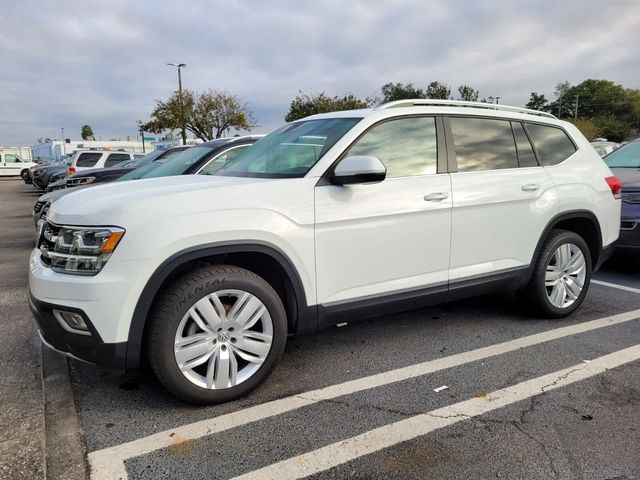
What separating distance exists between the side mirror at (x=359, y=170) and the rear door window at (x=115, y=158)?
14.6 m

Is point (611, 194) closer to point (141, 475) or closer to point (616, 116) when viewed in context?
point (141, 475)

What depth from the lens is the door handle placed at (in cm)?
347

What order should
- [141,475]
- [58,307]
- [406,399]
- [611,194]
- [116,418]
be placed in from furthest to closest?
[611,194]
[406,399]
[116,418]
[58,307]
[141,475]

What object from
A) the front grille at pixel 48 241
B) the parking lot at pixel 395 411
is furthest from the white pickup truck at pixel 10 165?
the front grille at pixel 48 241

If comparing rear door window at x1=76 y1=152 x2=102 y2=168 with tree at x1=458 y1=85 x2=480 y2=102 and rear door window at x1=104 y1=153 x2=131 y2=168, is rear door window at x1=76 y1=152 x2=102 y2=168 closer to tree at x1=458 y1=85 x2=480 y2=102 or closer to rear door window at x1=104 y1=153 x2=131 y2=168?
rear door window at x1=104 y1=153 x2=131 y2=168

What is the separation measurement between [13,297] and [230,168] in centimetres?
298

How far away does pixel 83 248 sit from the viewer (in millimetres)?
2600

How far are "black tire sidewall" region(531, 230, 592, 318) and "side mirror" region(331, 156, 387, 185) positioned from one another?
1.96 meters

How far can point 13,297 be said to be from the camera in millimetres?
5121

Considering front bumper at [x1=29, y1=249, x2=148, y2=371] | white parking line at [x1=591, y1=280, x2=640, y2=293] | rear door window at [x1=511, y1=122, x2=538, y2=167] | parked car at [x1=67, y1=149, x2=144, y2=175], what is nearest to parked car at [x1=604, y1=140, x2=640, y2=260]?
white parking line at [x1=591, y1=280, x2=640, y2=293]

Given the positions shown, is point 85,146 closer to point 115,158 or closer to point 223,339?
point 115,158

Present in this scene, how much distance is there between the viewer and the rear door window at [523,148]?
416 centimetres

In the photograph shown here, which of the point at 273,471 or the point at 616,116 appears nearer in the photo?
the point at 273,471

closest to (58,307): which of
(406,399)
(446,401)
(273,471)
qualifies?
(273,471)
